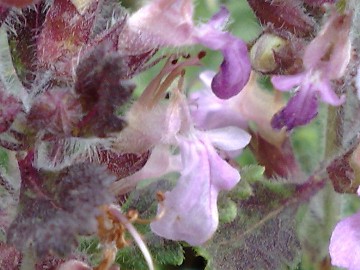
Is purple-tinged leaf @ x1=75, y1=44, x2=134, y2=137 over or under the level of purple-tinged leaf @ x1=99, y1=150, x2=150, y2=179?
over

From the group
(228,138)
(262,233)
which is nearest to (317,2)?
(228,138)

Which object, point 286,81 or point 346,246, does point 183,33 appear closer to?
point 286,81

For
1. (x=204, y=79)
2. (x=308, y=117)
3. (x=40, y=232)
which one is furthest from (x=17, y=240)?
(x=204, y=79)

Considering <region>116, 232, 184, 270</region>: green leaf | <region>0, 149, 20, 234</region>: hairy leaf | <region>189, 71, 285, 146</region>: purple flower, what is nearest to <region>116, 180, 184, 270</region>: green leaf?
<region>116, 232, 184, 270</region>: green leaf

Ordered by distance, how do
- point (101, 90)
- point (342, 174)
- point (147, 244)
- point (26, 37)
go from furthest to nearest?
point (342, 174) → point (147, 244) → point (26, 37) → point (101, 90)

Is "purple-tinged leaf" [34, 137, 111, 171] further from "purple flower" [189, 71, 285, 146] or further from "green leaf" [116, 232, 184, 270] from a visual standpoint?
"purple flower" [189, 71, 285, 146]

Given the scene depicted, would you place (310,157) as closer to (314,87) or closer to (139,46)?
(314,87)

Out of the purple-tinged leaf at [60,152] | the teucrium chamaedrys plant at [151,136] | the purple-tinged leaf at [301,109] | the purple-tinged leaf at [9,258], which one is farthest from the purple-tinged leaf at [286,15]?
the purple-tinged leaf at [9,258]
